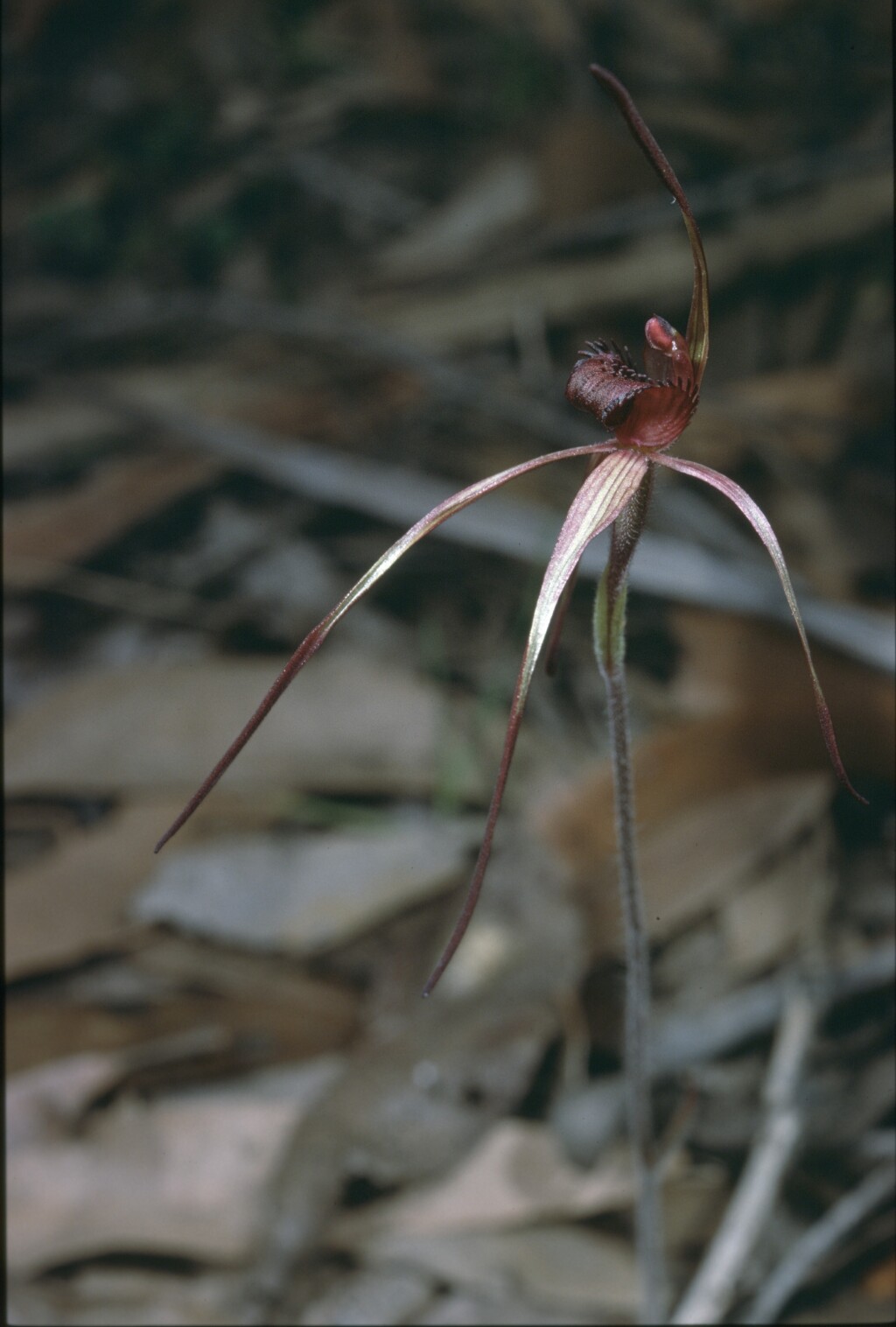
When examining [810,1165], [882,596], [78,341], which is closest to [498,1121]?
[810,1165]

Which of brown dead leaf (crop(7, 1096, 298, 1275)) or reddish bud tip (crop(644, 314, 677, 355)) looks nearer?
reddish bud tip (crop(644, 314, 677, 355))

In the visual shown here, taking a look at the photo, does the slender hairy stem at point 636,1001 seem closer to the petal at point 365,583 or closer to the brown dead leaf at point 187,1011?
the petal at point 365,583

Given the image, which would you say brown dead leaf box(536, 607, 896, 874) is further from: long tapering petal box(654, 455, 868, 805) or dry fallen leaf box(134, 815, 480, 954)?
long tapering petal box(654, 455, 868, 805)

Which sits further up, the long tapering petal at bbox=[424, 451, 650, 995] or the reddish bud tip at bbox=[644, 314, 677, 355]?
the reddish bud tip at bbox=[644, 314, 677, 355]

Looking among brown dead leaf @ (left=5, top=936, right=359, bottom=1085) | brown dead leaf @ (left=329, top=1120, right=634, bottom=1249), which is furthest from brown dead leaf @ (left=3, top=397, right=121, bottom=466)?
brown dead leaf @ (left=329, top=1120, right=634, bottom=1249)

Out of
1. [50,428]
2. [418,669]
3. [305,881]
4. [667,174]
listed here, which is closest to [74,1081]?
[305,881]

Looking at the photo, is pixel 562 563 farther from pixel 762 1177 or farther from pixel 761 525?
pixel 762 1177

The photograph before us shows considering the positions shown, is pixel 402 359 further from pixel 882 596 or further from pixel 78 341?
pixel 882 596
